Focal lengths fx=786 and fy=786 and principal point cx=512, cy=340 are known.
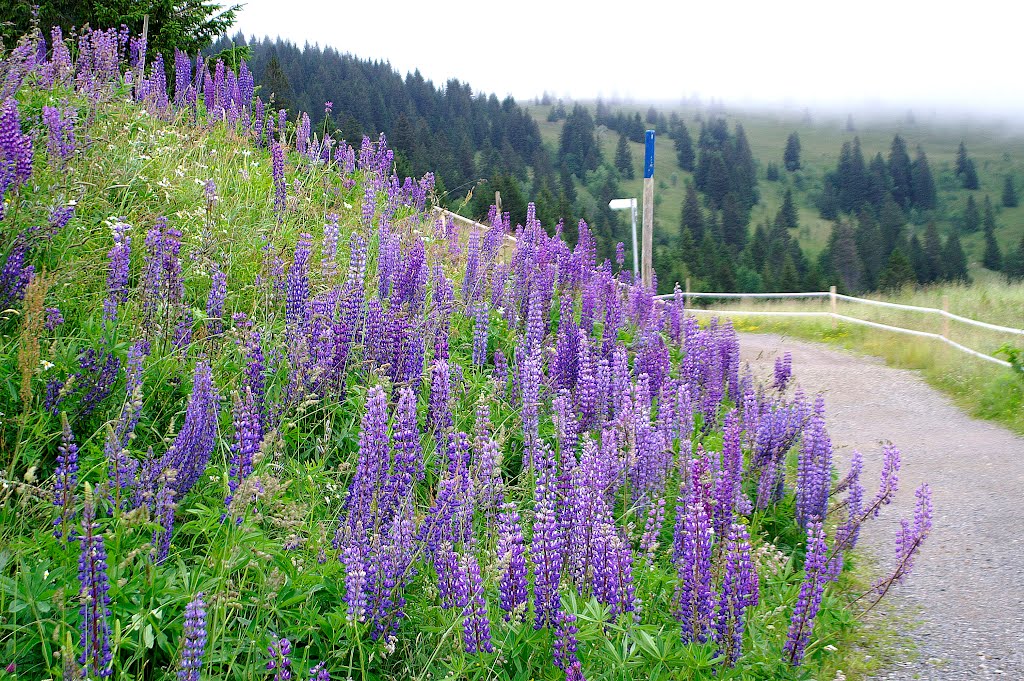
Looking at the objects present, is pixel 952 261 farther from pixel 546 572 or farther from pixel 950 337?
pixel 546 572

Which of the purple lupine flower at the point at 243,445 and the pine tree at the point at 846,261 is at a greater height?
the purple lupine flower at the point at 243,445

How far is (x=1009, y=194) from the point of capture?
185 metres

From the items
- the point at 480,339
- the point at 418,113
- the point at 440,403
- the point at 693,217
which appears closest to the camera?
the point at 440,403

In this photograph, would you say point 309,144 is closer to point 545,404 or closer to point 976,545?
point 545,404

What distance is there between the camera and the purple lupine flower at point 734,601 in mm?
3539

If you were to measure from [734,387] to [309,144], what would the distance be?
6.67 metres

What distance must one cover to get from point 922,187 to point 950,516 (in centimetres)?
19266

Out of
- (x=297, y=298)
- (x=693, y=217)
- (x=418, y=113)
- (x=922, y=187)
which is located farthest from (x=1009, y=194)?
(x=297, y=298)

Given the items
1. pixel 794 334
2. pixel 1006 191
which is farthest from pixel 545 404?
pixel 1006 191

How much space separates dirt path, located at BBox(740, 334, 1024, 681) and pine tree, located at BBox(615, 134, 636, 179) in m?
165

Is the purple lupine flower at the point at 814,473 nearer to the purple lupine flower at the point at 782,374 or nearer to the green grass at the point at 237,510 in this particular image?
the green grass at the point at 237,510

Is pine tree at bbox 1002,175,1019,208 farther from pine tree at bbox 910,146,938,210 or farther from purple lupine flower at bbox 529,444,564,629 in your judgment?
purple lupine flower at bbox 529,444,564,629

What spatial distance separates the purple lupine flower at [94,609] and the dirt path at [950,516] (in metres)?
4.29

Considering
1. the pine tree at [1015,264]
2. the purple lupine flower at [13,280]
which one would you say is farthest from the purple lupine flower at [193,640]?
the pine tree at [1015,264]
